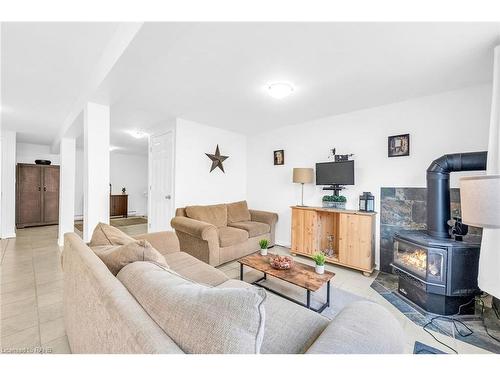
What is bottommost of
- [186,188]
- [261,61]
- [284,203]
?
[284,203]

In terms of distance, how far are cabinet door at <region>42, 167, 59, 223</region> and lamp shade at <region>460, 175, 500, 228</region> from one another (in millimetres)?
7802

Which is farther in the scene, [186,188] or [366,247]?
[186,188]

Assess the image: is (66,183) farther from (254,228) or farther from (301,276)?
(301,276)

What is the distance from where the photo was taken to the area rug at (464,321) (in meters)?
1.61

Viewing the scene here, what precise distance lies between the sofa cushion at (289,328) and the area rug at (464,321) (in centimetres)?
136

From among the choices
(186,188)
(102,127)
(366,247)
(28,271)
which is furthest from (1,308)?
(366,247)

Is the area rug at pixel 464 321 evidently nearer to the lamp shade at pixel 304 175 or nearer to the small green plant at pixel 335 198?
the small green plant at pixel 335 198

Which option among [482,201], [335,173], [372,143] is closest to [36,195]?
[335,173]

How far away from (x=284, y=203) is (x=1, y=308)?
12.1 feet

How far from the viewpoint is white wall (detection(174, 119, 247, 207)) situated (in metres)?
3.59

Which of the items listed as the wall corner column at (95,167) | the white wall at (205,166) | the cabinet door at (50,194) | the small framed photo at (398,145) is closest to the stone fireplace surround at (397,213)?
the small framed photo at (398,145)

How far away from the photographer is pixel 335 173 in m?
3.27

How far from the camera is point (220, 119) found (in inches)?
142
